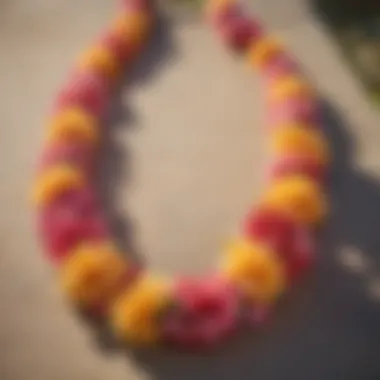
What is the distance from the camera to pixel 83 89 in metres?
1.41

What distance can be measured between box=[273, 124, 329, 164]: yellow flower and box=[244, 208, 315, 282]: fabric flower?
16 centimetres

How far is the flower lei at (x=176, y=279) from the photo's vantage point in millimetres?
1079

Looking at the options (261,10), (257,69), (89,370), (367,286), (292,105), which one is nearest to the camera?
(89,370)

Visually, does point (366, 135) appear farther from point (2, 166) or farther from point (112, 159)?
point (2, 166)

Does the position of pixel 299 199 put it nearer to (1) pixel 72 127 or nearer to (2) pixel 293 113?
(2) pixel 293 113

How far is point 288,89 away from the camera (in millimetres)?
1435

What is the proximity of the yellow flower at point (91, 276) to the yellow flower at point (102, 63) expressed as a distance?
47 centimetres

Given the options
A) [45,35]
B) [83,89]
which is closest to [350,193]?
[83,89]

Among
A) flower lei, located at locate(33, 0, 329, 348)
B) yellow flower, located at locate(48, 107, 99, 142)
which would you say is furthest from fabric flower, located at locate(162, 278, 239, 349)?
yellow flower, located at locate(48, 107, 99, 142)

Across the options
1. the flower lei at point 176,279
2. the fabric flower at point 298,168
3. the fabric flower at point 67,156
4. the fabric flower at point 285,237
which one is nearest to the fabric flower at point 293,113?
the flower lei at point 176,279

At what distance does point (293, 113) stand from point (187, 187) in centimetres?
27

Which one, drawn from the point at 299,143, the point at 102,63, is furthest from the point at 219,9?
the point at 299,143

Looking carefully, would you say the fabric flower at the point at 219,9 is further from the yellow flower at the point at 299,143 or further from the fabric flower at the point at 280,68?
the yellow flower at the point at 299,143

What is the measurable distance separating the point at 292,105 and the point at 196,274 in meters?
0.43
